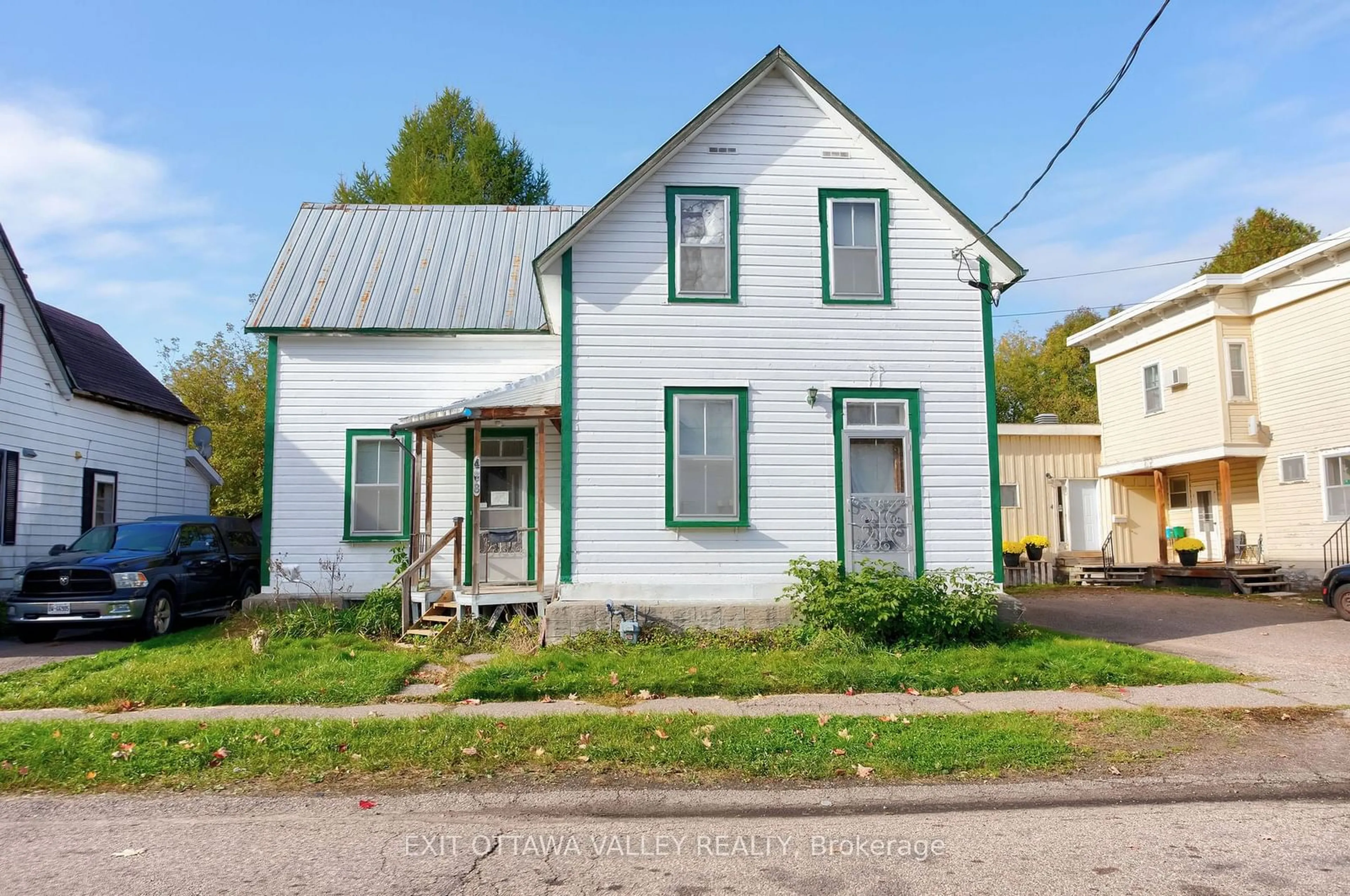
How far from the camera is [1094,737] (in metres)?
7.68

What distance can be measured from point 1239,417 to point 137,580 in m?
22.9

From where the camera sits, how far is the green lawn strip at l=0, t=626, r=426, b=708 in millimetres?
9242

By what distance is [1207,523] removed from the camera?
2456 cm

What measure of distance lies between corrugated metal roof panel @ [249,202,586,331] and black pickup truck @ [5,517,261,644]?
3.74 m

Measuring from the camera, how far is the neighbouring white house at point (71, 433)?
1661 cm

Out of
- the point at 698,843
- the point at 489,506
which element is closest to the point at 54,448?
the point at 489,506

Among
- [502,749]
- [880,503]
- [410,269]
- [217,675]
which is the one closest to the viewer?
[502,749]

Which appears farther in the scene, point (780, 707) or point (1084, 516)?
point (1084, 516)

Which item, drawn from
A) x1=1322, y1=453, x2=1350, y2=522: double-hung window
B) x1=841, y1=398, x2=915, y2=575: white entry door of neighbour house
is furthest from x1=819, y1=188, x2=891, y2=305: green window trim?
x1=1322, y1=453, x2=1350, y2=522: double-hung window

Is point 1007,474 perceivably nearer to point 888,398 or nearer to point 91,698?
point 888,398

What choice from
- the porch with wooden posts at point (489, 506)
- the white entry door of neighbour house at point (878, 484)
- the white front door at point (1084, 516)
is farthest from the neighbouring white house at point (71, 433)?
the white front door at point (1084, 516)

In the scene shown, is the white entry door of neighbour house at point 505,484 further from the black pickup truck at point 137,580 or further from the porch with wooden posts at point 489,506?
the black pickup truck at point 137,580

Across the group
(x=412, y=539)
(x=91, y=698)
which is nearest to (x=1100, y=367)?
(x=412, y=539)

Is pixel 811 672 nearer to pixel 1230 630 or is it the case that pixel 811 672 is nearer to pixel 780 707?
pixel 780 707
